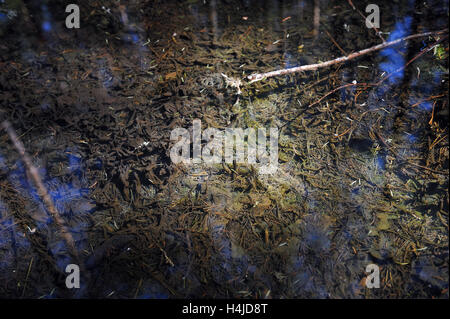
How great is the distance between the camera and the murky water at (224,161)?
2045mm

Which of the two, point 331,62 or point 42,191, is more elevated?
point 331,62

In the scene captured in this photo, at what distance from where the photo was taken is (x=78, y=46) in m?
3.16

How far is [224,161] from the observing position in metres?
2.49

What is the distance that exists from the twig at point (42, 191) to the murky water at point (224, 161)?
4 cm

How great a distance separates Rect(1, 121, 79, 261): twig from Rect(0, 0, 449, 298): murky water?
0.04 metres

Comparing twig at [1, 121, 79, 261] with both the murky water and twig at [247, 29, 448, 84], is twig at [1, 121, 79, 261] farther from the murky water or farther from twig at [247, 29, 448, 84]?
twig at [247, 29, 448, 84]

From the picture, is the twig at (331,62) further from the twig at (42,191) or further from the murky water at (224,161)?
the twig at (42,191)

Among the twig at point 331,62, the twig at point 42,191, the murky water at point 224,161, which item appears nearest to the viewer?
the murky water at point 224,161

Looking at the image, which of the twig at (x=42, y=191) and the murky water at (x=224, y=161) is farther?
the twig at (x=42, y=191)

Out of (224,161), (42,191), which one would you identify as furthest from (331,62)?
(42,191)

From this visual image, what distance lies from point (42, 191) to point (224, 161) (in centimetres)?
170

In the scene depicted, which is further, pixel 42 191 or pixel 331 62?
pixel 331 62

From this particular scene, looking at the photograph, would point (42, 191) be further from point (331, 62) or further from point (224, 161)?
point (331, 62)

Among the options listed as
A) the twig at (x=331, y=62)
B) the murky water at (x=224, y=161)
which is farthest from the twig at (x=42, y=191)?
the twig at (x=331, y=62)
